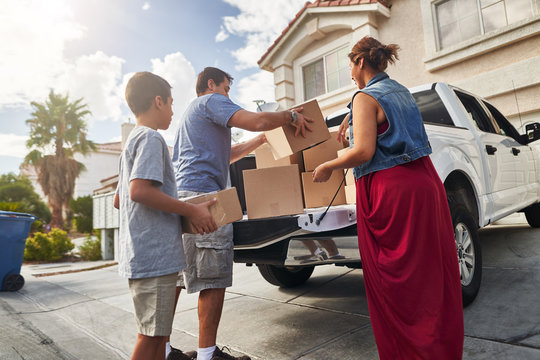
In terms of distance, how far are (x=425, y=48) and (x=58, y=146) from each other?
21602mm

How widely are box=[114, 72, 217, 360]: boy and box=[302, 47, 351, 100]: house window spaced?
8.54 metres

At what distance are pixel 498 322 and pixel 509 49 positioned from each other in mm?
6370

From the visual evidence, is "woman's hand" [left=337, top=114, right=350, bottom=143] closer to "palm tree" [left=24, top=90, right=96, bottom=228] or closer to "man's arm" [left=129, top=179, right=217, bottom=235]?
"man's arm" [left=129, top=179, right=217, bottom=235]

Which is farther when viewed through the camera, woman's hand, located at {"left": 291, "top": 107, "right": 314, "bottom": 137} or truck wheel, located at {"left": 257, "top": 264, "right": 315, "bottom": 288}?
truck wheel, located at {"left": 257, "top": 264, "right": 315, "bottom": 288}

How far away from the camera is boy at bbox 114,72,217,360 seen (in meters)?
1.61

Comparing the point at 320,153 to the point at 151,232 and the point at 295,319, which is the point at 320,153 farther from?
the point at 151,232

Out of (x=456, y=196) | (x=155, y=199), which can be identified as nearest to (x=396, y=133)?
(x=155, y=199)

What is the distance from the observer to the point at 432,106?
11.6 feet

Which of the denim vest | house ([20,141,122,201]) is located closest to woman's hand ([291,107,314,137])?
the denim vest

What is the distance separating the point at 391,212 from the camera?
174 cm

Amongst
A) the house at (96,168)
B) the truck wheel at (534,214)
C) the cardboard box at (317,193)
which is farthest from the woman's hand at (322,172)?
the house at (96,168)

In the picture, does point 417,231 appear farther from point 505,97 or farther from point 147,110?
point 505,97

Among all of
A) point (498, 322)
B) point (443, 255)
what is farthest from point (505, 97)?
point (443, 255)

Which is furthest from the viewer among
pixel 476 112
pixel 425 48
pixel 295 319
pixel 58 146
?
pixel 58 146
